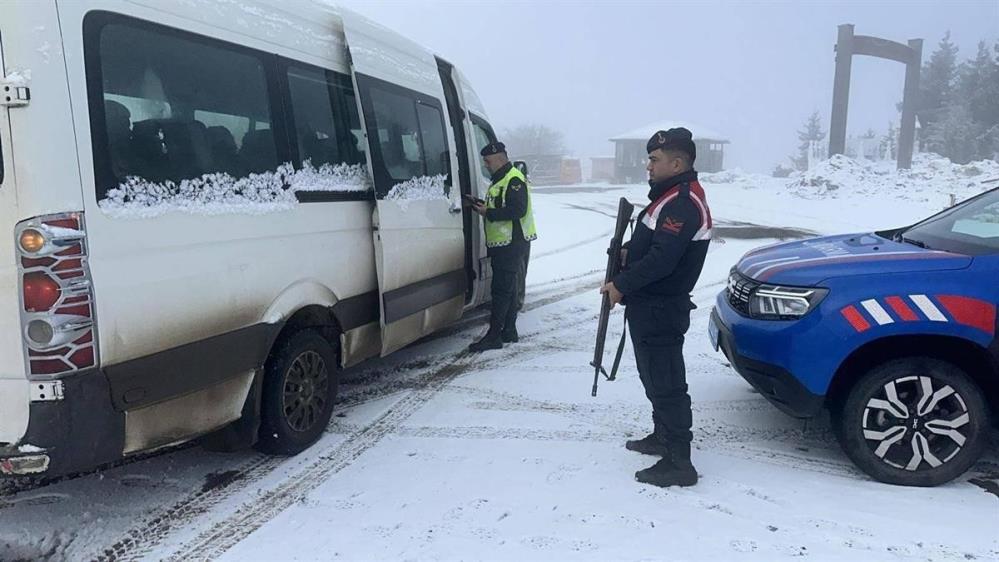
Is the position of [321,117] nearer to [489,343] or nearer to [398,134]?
[398,134]

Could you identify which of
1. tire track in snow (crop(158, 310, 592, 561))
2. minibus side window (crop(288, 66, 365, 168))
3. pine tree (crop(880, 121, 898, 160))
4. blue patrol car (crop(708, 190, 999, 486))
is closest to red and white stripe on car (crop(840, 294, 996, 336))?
blue patrol car (crop(708, 190, 999, 486))

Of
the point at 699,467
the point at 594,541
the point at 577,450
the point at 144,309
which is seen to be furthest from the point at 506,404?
the point at 144,309

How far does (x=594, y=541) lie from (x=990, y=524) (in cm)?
181

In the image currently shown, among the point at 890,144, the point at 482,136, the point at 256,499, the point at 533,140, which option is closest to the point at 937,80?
the point at 890,144

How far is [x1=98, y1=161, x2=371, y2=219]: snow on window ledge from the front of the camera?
2.80 meters

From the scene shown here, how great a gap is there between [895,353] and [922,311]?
0.26 meters

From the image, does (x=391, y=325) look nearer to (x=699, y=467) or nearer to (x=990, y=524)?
(x=699, y=467)

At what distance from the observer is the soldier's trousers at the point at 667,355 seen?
3.48 metres

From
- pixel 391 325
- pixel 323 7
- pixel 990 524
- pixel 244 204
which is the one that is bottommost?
pixel 990 524

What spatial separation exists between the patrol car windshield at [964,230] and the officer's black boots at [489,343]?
3201mm

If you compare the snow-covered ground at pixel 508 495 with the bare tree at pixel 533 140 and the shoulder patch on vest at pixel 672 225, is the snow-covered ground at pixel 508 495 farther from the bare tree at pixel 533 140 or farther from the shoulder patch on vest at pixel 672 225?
the bare tree at pixel 533 140

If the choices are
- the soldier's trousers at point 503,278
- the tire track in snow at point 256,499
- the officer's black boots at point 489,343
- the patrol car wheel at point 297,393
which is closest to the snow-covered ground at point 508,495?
the tire track in snow at point 256,499

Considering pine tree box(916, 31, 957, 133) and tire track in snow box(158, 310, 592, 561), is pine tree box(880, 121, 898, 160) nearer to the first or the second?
pine tree box(916, 31, 957, 133)

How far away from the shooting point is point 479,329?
23.0 feet
